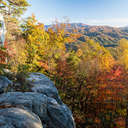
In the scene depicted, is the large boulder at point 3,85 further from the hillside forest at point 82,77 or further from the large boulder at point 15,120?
the hillside forest at point 82,77

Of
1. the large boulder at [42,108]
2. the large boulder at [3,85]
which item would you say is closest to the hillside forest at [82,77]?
the large boulder at [3,85]

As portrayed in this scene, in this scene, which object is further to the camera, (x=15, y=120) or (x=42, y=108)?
(x=42, y=108)

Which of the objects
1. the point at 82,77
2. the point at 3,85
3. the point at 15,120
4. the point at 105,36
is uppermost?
the point at 105,36

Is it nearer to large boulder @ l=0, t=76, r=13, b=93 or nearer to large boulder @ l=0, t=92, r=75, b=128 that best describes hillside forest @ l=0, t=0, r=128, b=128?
large boulder @ l=0, t=76, r=13, b=93

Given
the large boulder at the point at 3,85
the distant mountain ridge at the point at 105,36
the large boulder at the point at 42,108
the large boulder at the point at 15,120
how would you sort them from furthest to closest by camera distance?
the distant mountain ridge at the point at 105,36
the large boulder at the point at 3,85
the large boulder at the point at 42,108
the large boulder at the point at 15,120

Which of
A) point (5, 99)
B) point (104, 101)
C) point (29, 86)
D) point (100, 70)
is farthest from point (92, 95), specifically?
point (5, 99)

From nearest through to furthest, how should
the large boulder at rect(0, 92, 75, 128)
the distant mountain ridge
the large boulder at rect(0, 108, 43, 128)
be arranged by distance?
the large boulder at rect(0, 108, 43, 128) → the large boulder at rect(0, 92, 75, 128) → the distant mountain ridge

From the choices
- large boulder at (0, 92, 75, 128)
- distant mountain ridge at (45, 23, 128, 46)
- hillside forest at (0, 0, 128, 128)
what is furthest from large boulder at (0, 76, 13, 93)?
distant mountain ridge at (45, 23, 128, 46)

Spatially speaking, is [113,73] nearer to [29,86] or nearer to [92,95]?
[92,95]

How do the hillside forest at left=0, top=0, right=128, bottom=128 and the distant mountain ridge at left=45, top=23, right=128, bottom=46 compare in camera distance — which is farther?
the distant mountain ridge at left=45, top=23, right=128, bottom=46

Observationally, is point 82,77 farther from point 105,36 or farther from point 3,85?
point 105,36

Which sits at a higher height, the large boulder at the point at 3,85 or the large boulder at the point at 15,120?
the large boulder at the point at 15,120

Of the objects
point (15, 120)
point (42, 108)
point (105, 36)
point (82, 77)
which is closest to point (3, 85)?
point (42, 108)

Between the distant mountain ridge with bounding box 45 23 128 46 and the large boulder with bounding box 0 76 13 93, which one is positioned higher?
the distant mountain ridge with bounding box 45 23 128 46
